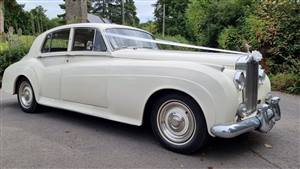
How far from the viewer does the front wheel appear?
390cm

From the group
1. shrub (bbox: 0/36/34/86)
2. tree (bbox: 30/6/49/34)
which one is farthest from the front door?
tree (bbox: 30/6/49/34)

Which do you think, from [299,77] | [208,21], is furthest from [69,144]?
[208,21]

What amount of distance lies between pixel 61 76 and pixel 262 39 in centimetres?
797

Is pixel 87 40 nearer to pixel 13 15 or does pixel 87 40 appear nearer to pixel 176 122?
pixel 176 122

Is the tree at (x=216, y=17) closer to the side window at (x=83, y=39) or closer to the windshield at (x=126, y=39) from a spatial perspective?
the windshield at (x=126, y=39)

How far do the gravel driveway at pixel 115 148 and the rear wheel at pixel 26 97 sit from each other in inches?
17.8

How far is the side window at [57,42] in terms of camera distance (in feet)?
18.5

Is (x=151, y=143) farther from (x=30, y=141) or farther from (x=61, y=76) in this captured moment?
(x=61, y=76)

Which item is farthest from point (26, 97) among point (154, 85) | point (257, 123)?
point (257, 123)

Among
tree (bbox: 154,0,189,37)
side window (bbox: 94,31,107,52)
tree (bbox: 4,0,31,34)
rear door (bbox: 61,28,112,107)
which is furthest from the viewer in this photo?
tree (bbox: 154,0,189,37)

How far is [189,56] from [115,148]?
58.8 inches

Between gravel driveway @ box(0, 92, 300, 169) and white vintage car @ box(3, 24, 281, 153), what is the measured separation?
28 centimetres

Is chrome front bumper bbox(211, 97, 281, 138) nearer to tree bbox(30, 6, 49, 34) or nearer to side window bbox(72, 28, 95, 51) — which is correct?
side window bbox(72, 28, 95, 51)

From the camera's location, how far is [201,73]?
382 cm
